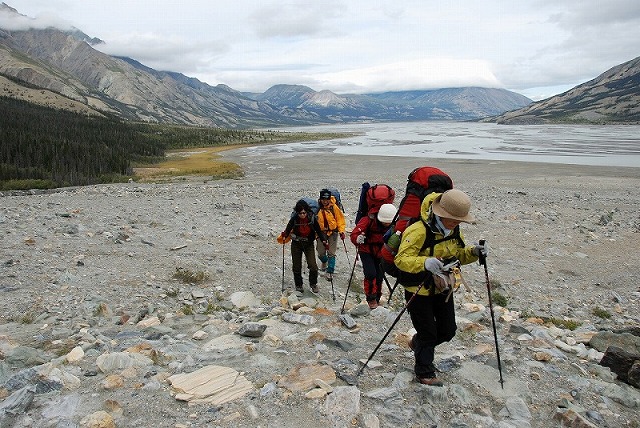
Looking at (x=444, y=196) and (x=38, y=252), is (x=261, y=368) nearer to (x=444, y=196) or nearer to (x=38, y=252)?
(x=444, y=196)

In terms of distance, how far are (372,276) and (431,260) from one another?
4.00m

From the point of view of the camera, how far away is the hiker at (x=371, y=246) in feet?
26.8

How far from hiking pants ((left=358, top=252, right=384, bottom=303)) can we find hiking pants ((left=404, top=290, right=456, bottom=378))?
3.27 metres

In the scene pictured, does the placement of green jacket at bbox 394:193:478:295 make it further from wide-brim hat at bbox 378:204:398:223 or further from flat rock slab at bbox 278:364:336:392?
wide-brim hat at bbox 378:204:398:223

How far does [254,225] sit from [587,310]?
1092cm

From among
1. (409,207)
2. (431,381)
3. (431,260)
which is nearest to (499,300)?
(409,207)

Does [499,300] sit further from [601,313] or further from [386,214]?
[386,214]

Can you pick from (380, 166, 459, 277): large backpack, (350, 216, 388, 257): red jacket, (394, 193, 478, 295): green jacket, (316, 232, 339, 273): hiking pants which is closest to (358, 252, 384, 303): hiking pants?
(350, 216, 388, 257): red jacket

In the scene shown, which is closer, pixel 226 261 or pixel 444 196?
pixel 444 196

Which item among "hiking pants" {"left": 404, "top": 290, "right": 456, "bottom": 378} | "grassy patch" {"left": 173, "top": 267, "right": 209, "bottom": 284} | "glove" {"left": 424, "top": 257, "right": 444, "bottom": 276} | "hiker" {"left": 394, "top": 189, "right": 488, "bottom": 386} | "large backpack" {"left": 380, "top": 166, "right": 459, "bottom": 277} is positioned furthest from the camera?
"grassy patch" {"left": 173, "top": 267, "right": 209, "bottom": 284}

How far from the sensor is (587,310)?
9.66 m

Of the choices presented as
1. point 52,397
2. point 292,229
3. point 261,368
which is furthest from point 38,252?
point 261,368

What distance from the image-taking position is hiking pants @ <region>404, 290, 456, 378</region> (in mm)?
4895

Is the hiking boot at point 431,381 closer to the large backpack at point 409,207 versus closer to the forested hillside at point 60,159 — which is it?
the large backpack at point 409,207
